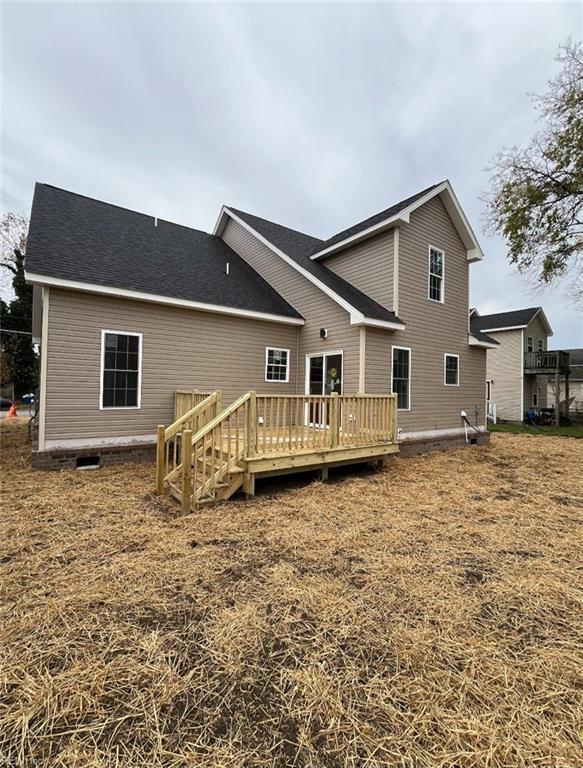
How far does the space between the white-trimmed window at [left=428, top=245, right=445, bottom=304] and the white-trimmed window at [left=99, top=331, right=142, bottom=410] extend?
8174 mm

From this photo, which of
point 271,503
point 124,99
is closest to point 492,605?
point 271,503

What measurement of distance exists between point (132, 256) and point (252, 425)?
6.26m

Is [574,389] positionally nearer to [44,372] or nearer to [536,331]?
[536,331]

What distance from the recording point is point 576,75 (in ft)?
37.1

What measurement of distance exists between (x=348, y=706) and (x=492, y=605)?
1.54 metres

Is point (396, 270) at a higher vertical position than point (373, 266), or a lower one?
lower

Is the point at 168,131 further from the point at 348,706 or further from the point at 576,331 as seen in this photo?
the point at 576,331

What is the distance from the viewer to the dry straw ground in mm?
1590

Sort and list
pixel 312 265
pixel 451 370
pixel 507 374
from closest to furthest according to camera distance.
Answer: pixel 312 265, pixel 451 370, pixel 507 374

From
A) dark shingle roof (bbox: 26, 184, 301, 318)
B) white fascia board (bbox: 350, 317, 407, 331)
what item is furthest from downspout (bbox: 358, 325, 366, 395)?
dark shingle roof (bbox: 26, 184, 301, 318)

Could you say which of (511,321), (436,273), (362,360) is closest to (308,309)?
(362,360)

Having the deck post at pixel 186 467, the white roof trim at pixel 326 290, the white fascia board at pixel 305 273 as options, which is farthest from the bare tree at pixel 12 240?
the deck post at pixel 186 467

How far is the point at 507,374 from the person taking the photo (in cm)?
1973

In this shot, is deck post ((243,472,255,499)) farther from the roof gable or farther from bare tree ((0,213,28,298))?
bare tree ((0,213,28,298))
